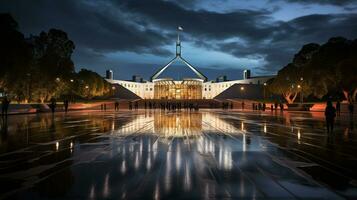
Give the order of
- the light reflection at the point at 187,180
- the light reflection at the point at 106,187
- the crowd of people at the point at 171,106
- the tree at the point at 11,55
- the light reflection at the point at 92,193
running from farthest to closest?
1. the crowd of people at the point at 171,106
2. the tree at the point at 11,55
3. the light reflection at the point at 187,180
4. the light reflection at the point at 106,187
5. the light reflection at the point at 92,193

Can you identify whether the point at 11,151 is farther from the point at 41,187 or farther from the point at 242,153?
the point at 242,153

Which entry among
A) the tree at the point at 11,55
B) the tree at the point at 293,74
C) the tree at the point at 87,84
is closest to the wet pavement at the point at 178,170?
the tree at the point at 11,55

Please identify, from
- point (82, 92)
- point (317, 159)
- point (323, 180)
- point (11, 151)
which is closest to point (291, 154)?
point (317, 159)

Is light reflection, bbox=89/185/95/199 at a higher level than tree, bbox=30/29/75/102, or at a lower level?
lower

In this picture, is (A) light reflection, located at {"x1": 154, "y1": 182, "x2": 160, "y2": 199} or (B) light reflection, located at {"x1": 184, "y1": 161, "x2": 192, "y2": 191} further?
(B) light reflection, located at {"x1": 184, "y1": 161, "x2": 192, "y2": 191}

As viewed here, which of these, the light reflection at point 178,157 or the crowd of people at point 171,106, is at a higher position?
the crowd of people at point 171,106

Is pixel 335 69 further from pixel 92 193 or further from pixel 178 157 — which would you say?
pixel 92 193

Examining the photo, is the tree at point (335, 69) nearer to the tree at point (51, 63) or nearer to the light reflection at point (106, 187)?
the tree at point (51, 63)

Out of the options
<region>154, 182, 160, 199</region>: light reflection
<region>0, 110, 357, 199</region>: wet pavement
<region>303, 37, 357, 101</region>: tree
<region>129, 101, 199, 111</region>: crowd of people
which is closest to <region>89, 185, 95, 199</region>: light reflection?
<region>0, 110, 357, 199</region>: wet pavement

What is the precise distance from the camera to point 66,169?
8062 millimetres

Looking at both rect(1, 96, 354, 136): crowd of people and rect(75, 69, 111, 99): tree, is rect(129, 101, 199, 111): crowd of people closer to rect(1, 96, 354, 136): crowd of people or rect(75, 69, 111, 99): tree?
rect(1, 96, 354, 136): crowd of people

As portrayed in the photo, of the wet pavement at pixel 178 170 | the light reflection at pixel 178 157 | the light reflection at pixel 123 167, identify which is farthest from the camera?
the light reflection at pixel 178 157

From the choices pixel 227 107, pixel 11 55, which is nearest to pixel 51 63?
pixel 11 55

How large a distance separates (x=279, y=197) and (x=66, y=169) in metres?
4.84
